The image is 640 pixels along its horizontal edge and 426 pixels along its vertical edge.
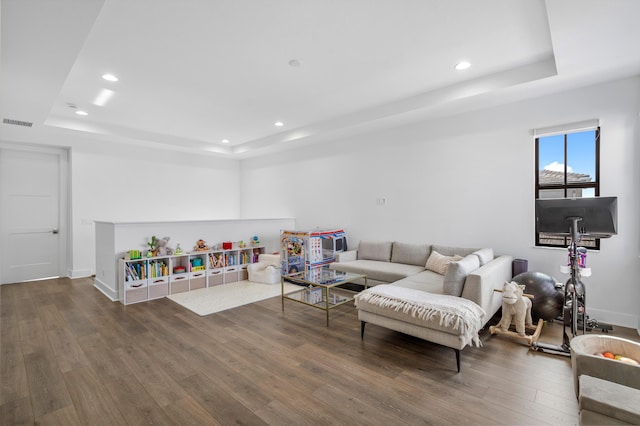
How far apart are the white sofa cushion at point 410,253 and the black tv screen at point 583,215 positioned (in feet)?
6.04

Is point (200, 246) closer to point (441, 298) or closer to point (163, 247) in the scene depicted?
point (163, 247)

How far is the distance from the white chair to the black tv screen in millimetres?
3963

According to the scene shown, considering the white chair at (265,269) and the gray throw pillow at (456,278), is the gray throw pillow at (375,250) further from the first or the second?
the gray throw pillow at (456,278)

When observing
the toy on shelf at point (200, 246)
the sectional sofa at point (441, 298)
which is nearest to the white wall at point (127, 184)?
the toy on shelf at point (200, 246)

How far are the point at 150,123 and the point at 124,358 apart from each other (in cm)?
431

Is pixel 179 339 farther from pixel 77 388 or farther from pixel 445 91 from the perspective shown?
pixel 445 91

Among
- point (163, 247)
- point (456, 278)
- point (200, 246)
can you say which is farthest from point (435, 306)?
point (163, 247)

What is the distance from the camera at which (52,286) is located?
517 cm

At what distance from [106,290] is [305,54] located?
181 inches

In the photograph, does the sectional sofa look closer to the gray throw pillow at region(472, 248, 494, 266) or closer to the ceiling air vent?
the gray throw pillow at region(472, 248, 494, 266)

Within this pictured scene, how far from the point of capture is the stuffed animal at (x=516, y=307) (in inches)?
117

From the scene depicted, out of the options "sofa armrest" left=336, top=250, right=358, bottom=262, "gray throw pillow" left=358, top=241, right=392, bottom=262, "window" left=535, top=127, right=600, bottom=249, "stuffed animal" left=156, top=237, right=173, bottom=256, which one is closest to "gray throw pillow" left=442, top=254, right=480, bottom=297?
"window" left=535, top=127, right=600, bottom=249

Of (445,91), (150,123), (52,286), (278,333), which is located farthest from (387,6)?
(52,286)

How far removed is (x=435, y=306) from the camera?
2.56 meters
